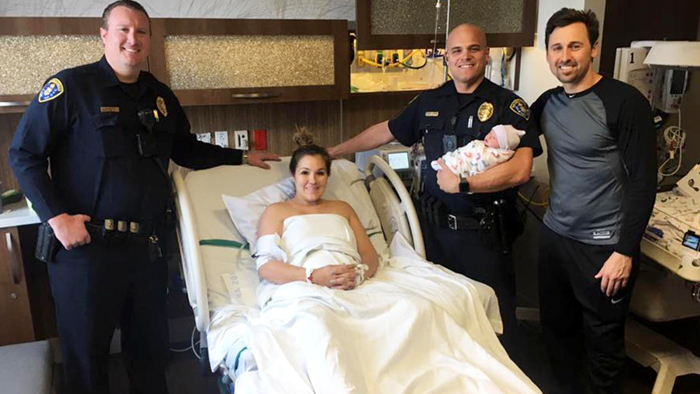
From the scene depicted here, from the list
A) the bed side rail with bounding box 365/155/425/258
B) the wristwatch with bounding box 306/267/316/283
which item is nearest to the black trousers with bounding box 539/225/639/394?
the bed side rail with bounding box 365/155/425/258

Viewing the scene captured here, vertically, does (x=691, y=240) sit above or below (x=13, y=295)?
above

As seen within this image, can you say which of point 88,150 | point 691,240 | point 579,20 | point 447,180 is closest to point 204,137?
point 88,150

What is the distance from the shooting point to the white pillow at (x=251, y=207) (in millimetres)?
2285

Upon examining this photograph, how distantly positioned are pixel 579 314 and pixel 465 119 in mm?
874

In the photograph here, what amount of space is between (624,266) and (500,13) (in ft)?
4.90

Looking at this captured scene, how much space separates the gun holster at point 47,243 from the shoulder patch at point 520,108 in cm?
162

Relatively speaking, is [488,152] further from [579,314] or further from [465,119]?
[579,314]

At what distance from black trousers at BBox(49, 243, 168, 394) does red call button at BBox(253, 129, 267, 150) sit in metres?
0.99

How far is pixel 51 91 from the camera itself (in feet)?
6.05

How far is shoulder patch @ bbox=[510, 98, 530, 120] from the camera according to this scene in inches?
84.6

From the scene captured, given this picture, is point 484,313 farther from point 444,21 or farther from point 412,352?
point 444,21

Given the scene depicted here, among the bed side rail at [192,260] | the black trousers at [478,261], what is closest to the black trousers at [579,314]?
the black trousers at [478,261]

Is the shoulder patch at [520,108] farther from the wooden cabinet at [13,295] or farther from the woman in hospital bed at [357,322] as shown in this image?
the wooden cabinet at [13,295]

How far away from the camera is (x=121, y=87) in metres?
1.95
